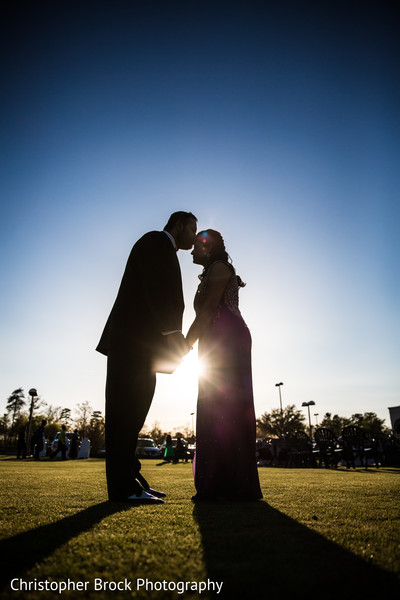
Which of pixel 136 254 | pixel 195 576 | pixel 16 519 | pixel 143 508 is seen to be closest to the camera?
pixel 195 576

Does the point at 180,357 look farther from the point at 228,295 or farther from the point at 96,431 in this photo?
the point at 96,431

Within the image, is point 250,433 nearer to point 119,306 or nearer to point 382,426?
point 119,306

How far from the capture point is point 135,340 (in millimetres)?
2951

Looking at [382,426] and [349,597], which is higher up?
[349,597]

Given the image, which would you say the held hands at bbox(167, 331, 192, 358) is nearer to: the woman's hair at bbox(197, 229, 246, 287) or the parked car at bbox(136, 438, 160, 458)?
the woman's hair at bbox(197, 229, 246, 287)

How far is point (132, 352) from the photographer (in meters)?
2.93

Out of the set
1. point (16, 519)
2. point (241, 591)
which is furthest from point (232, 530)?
point (16, 519)

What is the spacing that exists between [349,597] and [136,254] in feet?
8.99

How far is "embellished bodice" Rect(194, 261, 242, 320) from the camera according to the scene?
3.74m

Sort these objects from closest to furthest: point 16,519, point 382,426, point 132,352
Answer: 1. point 16,519
2. point 132,352
3. point 382,426

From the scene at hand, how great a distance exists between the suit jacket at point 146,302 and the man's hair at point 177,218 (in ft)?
1.52

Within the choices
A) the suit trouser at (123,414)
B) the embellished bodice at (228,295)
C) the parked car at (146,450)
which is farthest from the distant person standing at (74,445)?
the suit trouser at (123,414)

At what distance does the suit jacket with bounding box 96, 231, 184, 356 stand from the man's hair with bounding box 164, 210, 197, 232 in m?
0.46

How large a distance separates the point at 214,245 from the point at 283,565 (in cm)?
330
